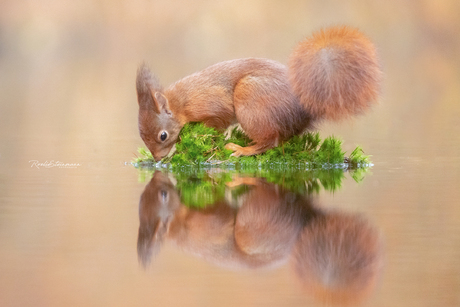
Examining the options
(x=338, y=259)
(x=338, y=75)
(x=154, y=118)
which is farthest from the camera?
(x=154, y=118)

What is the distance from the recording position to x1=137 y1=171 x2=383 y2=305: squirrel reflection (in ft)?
4.41

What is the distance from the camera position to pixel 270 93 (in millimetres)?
3516

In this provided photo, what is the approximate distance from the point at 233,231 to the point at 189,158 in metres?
1.77

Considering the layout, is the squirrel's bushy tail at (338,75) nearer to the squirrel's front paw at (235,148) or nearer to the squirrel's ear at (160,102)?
the squirrel's front paw at (235,148)

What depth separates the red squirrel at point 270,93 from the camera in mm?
3238

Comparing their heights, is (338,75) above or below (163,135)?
above

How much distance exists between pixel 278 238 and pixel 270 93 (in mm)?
1889

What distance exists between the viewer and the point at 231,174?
10.8ft

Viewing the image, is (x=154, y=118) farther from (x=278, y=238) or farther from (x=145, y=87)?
(x=278, y=238)

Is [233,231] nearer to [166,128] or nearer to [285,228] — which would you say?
[285,228]

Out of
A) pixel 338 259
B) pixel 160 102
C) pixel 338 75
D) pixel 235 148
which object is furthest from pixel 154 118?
pixel 338 259

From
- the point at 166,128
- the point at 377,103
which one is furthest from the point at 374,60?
the point at 166,128

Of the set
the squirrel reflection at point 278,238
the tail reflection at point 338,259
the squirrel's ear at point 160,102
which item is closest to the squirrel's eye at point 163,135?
the squirrel's ear at point 160,102

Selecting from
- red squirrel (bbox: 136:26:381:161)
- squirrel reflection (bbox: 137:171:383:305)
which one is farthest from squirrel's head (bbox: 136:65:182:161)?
squirrel reflection (bbox: 137:171:383:305)
